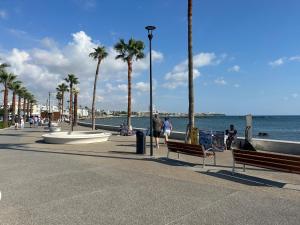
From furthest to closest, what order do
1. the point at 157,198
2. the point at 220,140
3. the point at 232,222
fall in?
the point at 220,140
the point at 157,198
the point at 232,222

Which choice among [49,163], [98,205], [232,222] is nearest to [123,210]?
[98,205]

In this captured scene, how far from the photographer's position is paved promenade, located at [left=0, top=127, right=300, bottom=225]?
528 cm

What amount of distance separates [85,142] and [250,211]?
1300cm

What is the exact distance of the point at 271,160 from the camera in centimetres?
793

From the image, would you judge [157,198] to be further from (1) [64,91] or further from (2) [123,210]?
(1) [64,91]

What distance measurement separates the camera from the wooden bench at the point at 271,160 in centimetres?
743

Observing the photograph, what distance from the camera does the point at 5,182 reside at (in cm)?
795

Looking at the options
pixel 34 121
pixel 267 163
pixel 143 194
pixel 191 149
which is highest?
pixel 34 121

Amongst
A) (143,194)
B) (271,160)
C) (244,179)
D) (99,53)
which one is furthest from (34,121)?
(271,160)

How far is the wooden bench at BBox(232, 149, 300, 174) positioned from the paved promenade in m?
0.35

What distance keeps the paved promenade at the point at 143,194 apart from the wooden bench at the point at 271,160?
35cm

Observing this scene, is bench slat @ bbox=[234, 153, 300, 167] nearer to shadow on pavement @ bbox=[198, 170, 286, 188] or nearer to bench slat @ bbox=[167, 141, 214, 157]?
shadow on pavement @ bbox=[198, 170, 286, 188]

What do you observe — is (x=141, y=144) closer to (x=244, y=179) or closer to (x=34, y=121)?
Answer: (x=244, y=179)

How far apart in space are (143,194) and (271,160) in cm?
345
